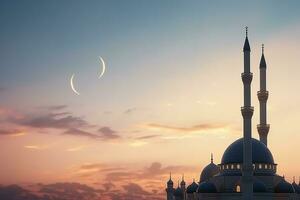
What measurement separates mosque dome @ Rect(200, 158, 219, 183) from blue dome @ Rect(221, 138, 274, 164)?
10.2 metres

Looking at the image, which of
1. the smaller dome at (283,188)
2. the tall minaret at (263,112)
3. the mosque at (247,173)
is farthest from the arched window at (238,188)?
the tall minaret at (263,112)

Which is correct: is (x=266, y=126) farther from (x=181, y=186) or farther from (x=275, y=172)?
(x=181, y=186)

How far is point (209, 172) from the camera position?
3324 inches

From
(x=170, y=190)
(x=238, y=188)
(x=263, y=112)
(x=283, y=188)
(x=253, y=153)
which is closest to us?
(x=283, y=188)

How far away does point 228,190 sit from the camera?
233ft

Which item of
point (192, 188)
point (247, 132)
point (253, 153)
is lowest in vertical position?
point (192, 188)

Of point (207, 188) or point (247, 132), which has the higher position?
point (247, 132)

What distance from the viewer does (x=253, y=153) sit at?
71750mm

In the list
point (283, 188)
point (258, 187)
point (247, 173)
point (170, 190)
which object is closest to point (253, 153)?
point (258, 187)

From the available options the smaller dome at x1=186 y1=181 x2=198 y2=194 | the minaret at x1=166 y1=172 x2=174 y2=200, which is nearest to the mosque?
the smaller dome at x1=186 y1=181 x2=198 y2=194

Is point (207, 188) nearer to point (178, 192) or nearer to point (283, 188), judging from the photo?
point (283, 188)

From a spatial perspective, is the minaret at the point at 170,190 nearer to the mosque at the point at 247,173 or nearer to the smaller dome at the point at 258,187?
the mosque at the point at 247,173

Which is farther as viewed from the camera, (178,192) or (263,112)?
(178,192)

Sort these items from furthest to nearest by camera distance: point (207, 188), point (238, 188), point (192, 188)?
point (192, 188), point (207, 188), point (238, 188)
